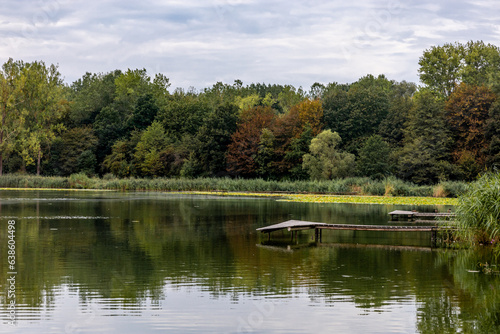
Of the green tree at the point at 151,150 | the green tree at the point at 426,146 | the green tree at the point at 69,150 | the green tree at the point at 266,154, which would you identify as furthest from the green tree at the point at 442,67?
the green tree at the point at 69,150

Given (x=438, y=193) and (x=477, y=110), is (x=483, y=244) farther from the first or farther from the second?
(x=477, y=110)

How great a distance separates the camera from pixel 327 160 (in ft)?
189

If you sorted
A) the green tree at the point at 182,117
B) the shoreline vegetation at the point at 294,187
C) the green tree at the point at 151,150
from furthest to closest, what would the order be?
1. the green tree at the point at 182,117
2. the green tree at the point at 151,150
3. the shoreline vegetation at the point at 294,187

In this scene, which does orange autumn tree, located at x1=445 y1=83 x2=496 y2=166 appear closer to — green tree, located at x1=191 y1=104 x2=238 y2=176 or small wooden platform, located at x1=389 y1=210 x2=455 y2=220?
green tree, located at x1=191 y1=104 x2=238 y2=176

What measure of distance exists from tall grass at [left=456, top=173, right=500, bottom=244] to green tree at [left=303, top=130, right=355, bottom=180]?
37355 millimetres

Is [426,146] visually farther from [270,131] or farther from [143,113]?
[143,113]

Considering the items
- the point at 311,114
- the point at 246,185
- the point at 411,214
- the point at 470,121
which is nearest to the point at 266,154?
the point at 311,114

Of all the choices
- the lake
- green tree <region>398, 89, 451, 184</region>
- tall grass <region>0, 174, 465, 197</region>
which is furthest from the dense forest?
the lake

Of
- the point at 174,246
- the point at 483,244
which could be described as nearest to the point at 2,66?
the point at 174,246

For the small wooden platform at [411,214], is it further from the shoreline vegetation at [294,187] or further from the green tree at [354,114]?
the green tree at [354,114]

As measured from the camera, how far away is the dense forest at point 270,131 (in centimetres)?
5734

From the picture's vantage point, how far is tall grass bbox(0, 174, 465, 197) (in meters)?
46.9

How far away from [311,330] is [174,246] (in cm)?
1031

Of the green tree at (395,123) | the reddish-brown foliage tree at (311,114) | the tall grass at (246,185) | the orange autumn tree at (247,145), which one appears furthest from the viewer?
the orange autumn tree at (247,145)
